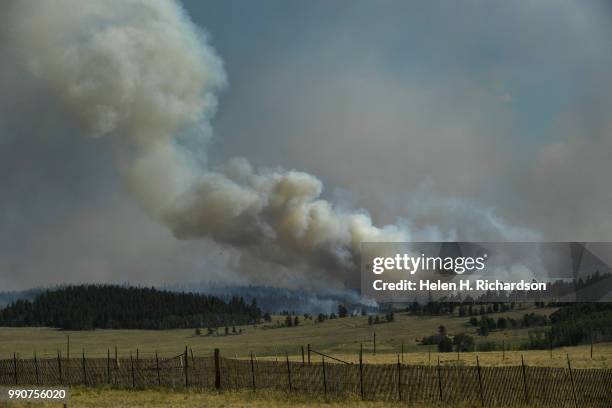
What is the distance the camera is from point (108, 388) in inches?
2142

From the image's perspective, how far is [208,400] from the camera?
45.8 m

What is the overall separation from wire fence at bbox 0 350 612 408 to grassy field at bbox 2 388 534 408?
4.83 feet

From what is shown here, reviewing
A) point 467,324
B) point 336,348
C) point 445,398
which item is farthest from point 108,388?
point 467,324

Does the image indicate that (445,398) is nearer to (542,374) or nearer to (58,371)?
(542,374)

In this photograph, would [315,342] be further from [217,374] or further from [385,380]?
[385,380]

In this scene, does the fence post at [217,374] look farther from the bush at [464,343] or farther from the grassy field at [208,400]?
the bush at [464,343]

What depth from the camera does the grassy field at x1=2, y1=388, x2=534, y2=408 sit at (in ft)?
141

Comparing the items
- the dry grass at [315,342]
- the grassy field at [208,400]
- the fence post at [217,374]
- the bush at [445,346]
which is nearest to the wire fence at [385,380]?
the fence post at [217,374]

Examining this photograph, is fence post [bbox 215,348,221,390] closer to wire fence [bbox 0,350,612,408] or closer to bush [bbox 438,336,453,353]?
wire fence [bbox 0,350,612,408]

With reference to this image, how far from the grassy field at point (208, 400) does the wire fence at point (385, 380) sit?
1.47 meters

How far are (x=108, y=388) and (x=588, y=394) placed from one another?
32068 mm

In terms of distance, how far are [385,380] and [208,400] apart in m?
10.7

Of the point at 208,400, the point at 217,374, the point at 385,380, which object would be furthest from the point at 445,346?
the point at 208,400

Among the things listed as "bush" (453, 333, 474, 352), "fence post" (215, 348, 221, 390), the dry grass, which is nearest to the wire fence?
"fence post" (215, 348, 221, 390)
